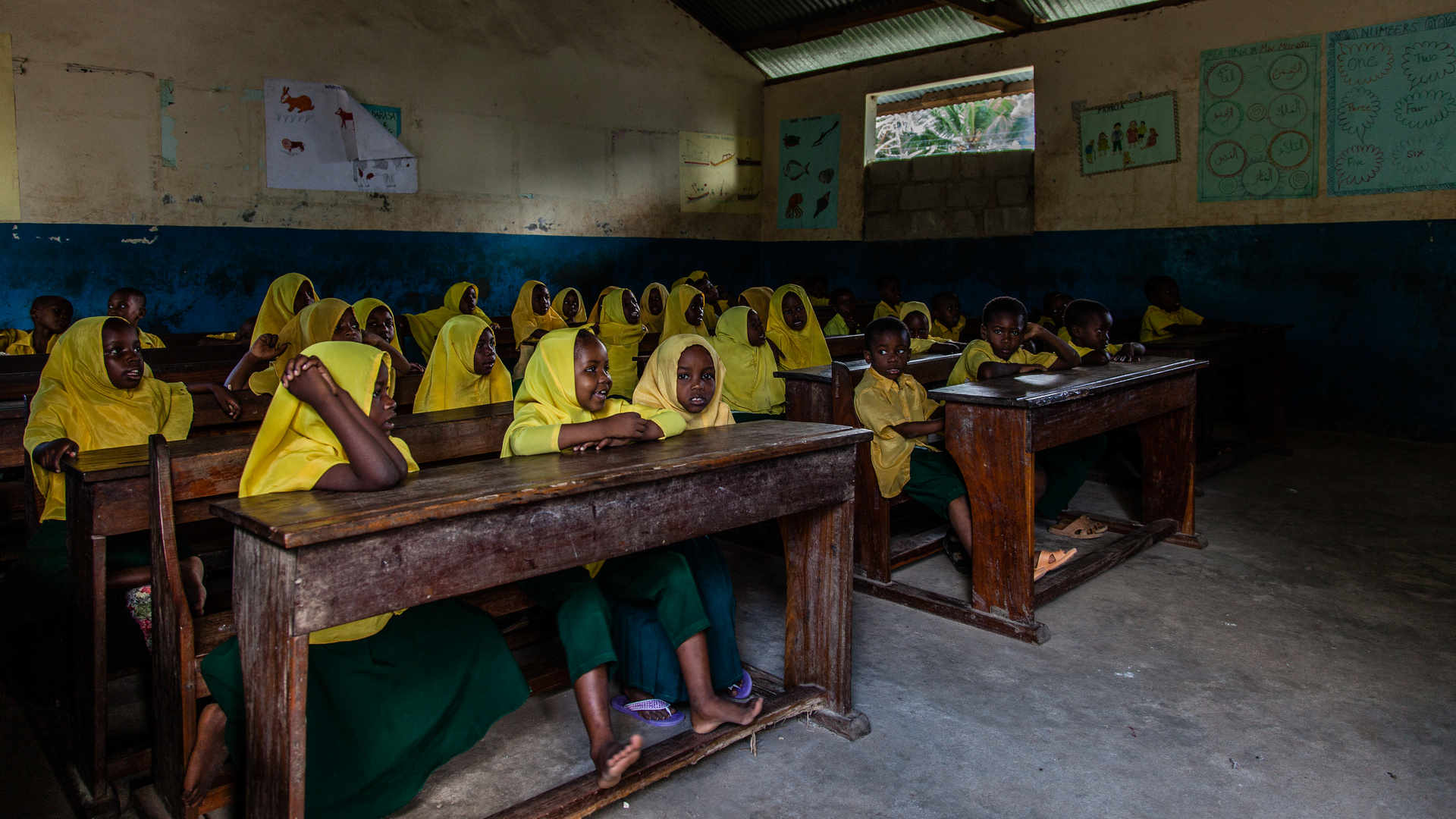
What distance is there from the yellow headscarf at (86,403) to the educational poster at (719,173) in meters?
7.40

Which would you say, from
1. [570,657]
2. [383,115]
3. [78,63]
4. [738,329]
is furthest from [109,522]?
[383,115]

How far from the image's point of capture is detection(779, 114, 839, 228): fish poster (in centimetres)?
966

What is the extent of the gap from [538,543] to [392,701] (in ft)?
1.41

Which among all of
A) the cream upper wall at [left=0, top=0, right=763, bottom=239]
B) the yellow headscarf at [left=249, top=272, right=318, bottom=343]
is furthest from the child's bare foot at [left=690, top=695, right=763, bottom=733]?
the cream upper wall at [left=0, top=0, right=763, bottom=239]

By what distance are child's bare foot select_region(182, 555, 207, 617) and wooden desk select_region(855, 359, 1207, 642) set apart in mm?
2044

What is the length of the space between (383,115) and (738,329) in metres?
4.74

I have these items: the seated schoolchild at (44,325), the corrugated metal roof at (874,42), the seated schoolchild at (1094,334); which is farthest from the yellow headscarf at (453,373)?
the corrugated metal roof at (874,42)

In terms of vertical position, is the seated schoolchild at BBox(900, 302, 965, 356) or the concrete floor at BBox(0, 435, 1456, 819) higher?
the seated schoolchild at BBox(900, 302, 965, 356)

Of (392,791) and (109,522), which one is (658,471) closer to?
(392,791)

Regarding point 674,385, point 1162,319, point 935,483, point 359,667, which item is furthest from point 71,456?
point 1162,319

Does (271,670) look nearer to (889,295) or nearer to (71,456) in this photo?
(71,456)

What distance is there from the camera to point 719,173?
32.8 ft

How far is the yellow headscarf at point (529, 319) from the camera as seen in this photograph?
263 inches

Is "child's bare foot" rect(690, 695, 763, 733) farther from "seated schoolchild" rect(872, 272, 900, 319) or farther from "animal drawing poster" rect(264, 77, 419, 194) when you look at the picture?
"animal drawing poster" rect(264, 77, 419, 194)
